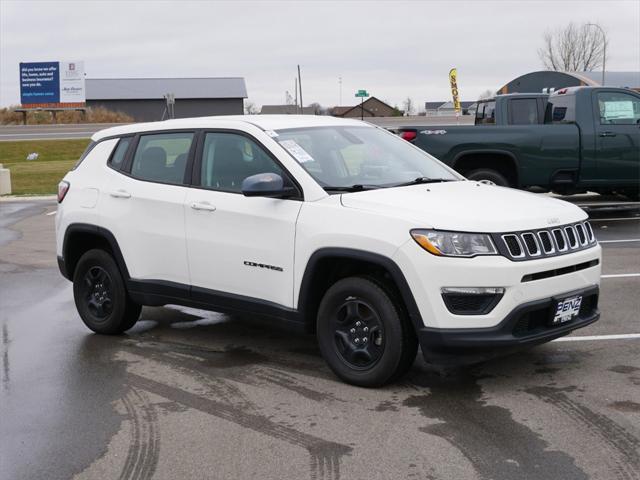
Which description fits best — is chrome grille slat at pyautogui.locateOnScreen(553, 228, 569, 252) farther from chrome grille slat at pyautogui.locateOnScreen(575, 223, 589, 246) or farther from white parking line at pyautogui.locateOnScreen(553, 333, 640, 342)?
white parking line at pyautogui.locateOnScreen(553, 333, 640, 342)

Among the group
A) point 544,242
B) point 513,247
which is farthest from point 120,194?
point 544,242

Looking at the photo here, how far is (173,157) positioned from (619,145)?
29.9 ft

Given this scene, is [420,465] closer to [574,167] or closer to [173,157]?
[173,157]

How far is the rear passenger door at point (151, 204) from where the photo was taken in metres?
6.59

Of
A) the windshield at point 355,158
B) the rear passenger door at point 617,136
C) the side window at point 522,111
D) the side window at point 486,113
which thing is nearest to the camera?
the windshield at point 355,158

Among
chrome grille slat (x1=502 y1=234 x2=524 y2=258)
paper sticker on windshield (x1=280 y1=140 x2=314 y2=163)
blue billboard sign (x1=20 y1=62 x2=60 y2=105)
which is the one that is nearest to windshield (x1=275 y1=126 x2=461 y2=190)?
paper sticker on windshield (x1=280 y1=140 x2=314 y2=163)

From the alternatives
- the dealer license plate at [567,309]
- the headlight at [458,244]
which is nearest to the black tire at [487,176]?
the dealer license plate at [567,309]

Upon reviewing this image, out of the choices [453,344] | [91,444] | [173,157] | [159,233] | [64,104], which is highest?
[64,104]

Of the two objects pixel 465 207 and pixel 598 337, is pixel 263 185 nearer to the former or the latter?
pixel 465 207

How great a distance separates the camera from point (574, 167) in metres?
13.6

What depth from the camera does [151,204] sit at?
6.73 meters

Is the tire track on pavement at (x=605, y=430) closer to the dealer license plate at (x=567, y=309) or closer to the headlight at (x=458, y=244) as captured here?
the dealer license plate at (x=567, y=309)

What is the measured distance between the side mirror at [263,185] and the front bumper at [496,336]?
135 cm

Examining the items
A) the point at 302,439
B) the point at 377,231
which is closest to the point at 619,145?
the point at 377,231
